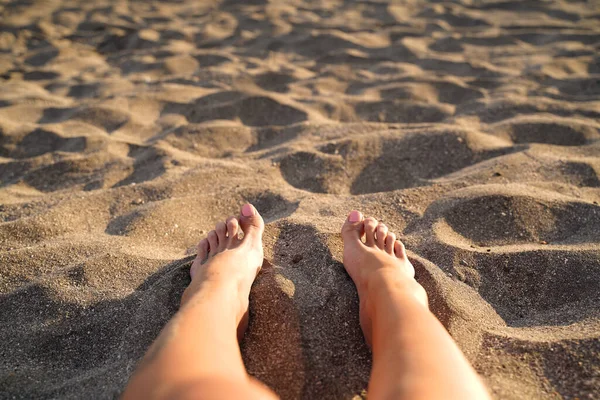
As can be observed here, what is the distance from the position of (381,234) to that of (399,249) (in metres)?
0.10

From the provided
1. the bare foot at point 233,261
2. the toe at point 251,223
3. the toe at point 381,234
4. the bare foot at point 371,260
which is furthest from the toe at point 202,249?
the toe at point 381,234

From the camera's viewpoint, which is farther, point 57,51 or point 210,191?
point 57,51

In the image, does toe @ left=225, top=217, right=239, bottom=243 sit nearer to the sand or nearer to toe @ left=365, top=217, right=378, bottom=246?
the sand

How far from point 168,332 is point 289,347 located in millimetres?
320

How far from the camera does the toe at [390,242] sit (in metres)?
1.42

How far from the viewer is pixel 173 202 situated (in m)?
1.71

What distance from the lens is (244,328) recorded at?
115 cm

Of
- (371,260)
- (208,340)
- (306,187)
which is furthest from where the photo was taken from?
(306,187)

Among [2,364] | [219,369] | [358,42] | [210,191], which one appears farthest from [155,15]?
[219,369]

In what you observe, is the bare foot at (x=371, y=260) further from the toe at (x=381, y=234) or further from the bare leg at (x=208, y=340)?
the bare leg at (x=208, y=340)

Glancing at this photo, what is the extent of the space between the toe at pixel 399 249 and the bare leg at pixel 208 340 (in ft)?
1.55

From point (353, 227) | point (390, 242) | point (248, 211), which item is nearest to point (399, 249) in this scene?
point (390, 242)

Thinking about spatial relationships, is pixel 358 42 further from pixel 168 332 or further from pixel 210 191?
pixel 168 332

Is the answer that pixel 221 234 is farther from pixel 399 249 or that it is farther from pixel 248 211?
pixel 399 249
